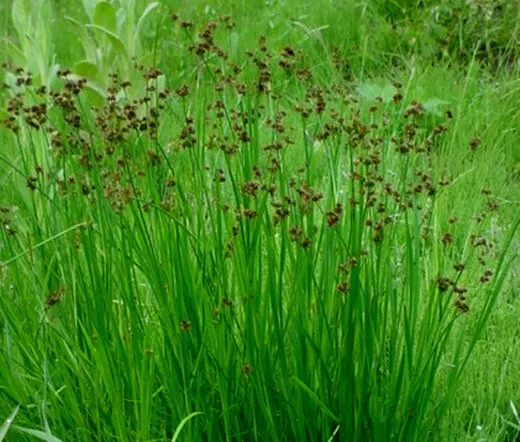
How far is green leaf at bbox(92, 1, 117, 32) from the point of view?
3465 mm

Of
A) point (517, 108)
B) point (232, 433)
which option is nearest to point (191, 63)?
point (517, 108)

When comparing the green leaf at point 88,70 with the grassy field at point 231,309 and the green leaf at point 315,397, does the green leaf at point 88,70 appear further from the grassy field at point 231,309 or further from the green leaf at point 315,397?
the green leaf at point 315,397

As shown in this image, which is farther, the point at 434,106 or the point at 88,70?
the point at 434,106

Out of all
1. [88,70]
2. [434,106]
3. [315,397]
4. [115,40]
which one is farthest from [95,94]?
[315,397]

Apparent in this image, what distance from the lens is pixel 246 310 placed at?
6.43 ft

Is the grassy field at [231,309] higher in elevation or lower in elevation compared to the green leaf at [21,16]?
lower

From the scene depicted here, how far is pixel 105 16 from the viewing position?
139 inches

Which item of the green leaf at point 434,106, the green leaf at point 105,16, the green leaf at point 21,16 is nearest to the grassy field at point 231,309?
the green leaf at point 21,16

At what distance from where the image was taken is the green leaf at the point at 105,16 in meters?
3.47

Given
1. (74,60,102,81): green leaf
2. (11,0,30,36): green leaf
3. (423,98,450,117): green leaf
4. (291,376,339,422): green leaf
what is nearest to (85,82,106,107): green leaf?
(74,60,102,81): green leaf

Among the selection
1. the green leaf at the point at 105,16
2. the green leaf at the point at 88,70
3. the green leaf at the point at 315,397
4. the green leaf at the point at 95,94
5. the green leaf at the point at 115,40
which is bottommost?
the green leaf at the point at 315,397

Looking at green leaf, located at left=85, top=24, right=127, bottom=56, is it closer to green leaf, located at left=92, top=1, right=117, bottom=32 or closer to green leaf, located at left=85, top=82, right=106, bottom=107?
green leaf, located at left=92, top=1, right=117, bottom=32

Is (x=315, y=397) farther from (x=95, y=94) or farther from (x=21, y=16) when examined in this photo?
(x=95, y=94)

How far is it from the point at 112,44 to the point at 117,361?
1870 mm
